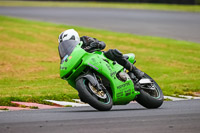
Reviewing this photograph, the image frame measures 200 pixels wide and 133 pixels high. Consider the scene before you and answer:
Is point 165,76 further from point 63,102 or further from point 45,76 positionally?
point 63,102

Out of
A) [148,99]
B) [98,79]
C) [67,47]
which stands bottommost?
[148,99]

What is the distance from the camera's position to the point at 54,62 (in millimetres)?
16266

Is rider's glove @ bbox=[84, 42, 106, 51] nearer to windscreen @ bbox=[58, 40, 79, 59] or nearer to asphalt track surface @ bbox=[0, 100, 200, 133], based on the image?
windscreen @ bbox=[58, 40, 79, 59]

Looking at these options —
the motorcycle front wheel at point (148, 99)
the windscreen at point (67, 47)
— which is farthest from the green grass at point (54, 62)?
the motorcycle front wheel at point (148, 99)

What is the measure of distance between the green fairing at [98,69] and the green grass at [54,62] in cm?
216

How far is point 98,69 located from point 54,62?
8.71 meters

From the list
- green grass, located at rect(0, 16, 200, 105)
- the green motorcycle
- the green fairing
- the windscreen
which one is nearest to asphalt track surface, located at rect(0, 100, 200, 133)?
the green motorcycle

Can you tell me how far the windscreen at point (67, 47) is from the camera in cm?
802

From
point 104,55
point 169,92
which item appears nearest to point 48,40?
point 169,92

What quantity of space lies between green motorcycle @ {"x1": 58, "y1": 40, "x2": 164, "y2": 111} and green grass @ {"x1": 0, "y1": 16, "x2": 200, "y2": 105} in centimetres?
212

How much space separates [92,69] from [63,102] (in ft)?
7.04

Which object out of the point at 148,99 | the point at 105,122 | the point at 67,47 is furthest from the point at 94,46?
the point at 105,122

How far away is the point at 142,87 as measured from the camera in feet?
27.5

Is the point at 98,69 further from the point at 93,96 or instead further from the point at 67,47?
the point at 67,47
